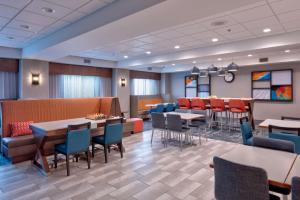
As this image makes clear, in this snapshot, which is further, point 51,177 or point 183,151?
point 183,151

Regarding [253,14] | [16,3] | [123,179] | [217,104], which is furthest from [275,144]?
[217,104]

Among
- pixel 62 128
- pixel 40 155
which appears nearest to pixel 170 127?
pixel 62 128

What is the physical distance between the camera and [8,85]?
21.2 ft

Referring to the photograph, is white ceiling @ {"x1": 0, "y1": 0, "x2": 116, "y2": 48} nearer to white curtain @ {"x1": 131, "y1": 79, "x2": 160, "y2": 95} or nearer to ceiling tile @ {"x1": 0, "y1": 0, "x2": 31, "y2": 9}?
ceiling tile @ {"x1": 0, "y1": 0, "x2": 31, "y2": 9}

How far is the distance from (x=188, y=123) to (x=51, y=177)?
3864 millimetres

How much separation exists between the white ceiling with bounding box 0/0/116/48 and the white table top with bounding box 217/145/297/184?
2950 millimetres

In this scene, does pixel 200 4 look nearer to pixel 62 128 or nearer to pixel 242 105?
pixel 62 128

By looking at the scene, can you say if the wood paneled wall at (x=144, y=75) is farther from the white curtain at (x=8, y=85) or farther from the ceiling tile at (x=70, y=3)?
the ceiling tile at (x=70, y=3)

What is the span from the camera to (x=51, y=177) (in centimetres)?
352

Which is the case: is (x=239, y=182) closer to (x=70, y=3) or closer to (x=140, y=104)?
(x=70, y=3)

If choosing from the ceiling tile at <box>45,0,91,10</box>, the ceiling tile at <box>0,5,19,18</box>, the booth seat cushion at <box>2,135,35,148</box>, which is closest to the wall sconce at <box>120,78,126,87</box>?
the booth seat cushion at <box>2,135,35,148</box>

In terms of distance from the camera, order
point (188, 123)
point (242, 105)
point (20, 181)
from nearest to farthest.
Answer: point (20, 181), point (188, 123), point (242, 105)

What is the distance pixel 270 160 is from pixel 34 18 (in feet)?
14.9

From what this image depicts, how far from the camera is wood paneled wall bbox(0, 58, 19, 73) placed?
6.29 m
